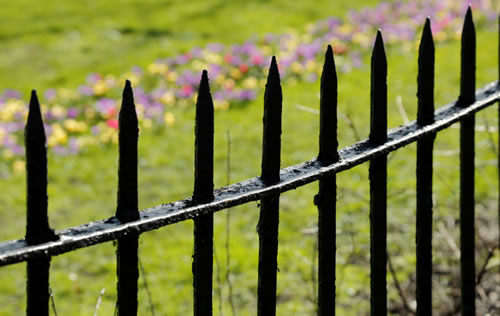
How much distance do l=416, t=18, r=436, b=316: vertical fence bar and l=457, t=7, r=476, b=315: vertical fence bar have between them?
215 millimetres

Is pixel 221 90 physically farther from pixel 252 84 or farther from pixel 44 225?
pixel 44 225

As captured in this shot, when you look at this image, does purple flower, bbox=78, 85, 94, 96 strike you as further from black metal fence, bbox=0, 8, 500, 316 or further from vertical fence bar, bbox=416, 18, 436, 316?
vertical fence bar, bbox=416, 18, 436, 316

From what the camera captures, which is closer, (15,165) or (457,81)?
(15,165)

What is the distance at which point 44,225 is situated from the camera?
4.65ft

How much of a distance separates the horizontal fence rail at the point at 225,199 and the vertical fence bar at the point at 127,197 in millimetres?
28

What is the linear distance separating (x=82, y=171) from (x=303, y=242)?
2.10m

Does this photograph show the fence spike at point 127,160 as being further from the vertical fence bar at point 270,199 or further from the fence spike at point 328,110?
the fence spike at point 328,110

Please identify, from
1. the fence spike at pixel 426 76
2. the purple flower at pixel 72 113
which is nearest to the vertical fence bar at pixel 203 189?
the fence spike at pixel 426 76

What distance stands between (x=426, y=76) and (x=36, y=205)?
47.4 inches

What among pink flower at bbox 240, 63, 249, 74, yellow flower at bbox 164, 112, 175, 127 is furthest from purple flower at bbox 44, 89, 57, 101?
pink flower at bbox 240, 63, 249, 74

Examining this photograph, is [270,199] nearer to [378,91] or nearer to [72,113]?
[378,91]

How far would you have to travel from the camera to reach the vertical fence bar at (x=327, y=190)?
1872mm

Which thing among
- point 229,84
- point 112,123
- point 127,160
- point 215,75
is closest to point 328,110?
point 127,160

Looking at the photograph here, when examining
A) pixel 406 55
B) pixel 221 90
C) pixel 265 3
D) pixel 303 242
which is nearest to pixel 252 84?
pixel 221 90
